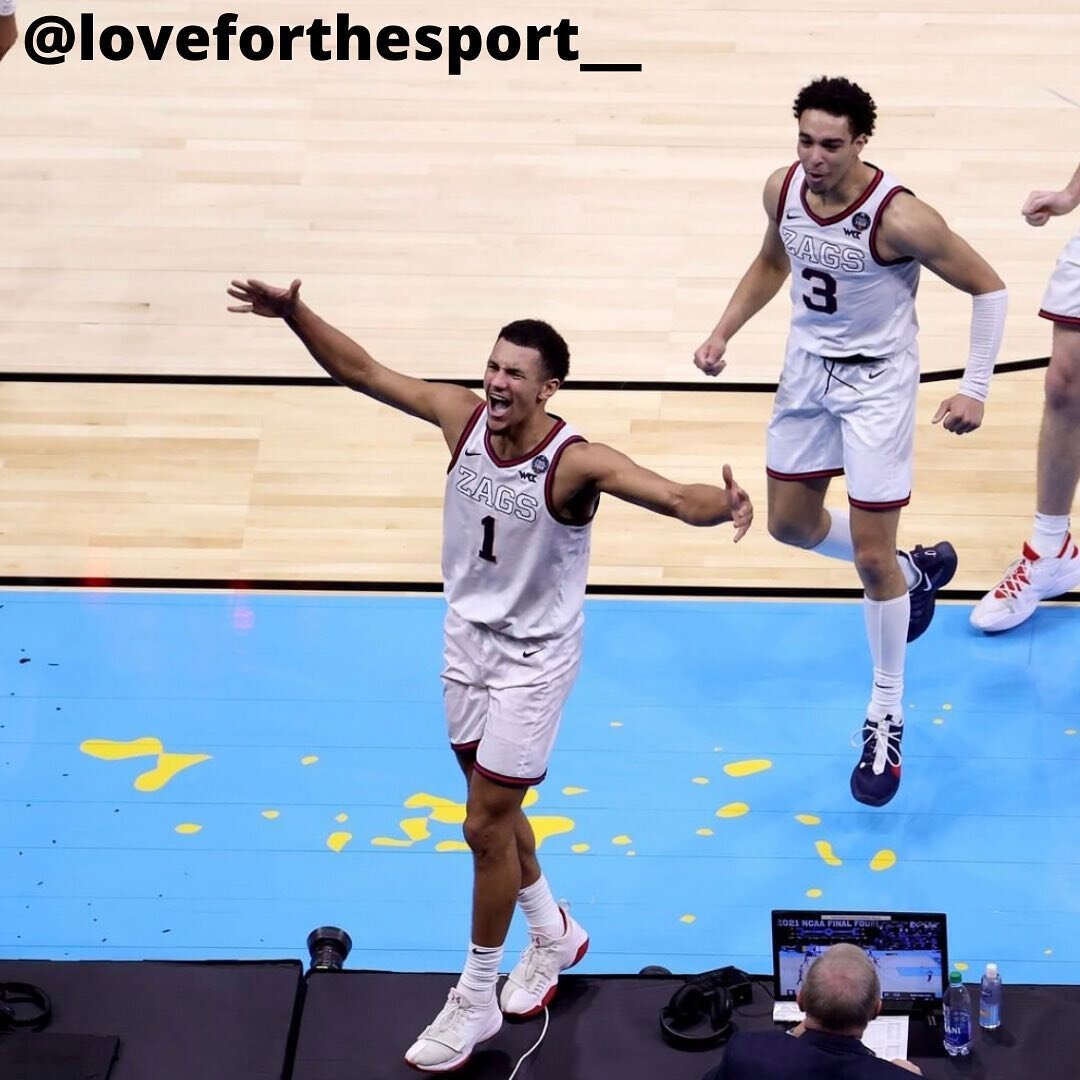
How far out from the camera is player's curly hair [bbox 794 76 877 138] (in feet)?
18.4

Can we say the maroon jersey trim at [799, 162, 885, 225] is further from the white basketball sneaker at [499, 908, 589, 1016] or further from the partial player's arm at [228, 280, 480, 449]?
the white basketball sneaker at [499, 908, 589, 1016]

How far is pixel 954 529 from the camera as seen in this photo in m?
7.38

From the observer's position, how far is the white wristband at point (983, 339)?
5.79 metres

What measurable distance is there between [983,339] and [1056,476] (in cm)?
109

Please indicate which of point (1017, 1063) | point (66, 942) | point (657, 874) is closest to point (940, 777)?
point (657, 874)

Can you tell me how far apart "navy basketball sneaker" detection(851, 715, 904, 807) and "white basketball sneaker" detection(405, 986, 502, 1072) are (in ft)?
5.35

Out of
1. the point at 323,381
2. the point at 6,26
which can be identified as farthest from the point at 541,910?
the point at 6,26

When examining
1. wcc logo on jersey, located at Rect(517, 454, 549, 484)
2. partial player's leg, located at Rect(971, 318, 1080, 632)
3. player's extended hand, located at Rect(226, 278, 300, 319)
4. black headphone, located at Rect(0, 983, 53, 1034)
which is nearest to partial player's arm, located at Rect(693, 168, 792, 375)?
partial player's leg, located at Rect(971, 318, 1080, 632)

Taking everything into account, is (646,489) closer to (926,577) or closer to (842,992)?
(842,992)

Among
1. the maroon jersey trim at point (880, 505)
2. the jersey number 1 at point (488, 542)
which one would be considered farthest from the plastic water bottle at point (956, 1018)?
the maroon jersey trim at point (880, 505)

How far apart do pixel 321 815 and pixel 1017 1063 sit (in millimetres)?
2333

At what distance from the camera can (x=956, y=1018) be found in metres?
4.81

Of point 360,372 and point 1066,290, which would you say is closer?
point 360,372

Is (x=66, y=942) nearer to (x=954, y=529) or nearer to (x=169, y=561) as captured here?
(x=169, y=561)
